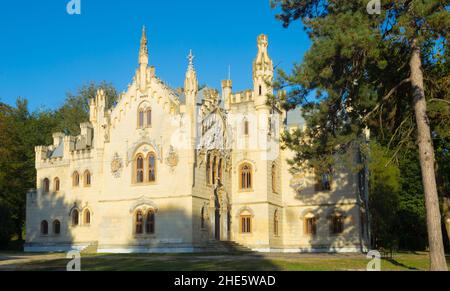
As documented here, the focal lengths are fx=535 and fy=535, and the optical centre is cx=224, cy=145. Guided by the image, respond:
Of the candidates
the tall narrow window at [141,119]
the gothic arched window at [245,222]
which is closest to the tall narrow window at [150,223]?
the tall narrow window at [141,119]

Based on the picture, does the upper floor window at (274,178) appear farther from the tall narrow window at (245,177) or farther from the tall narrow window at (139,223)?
the tall narrow window at (139,223)

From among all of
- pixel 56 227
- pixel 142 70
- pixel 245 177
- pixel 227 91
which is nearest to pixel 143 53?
pixel 142 70

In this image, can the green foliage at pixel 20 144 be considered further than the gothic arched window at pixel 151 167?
Yes

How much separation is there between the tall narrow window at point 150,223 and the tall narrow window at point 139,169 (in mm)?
2472

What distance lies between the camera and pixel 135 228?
3922 cm

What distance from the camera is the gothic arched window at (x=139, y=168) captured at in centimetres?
3934

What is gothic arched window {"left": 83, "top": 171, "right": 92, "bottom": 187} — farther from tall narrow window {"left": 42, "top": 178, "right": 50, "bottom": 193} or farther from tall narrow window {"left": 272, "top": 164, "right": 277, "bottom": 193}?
tall narrow window {"left": 272, "top": 164, "right": 277, "bottom": 193}

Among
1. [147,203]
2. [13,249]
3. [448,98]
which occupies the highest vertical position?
[448,98]

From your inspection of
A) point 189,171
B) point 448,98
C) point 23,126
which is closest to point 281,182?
point 189,171

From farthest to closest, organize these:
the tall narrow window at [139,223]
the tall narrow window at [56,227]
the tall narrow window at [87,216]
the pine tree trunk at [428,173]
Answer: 1. the tall narrow window at [56,227]
2. the tall narrow window at [87,216]
3. the tall narrow window at [139,223]
4. the pine tree trunk at [428,173]

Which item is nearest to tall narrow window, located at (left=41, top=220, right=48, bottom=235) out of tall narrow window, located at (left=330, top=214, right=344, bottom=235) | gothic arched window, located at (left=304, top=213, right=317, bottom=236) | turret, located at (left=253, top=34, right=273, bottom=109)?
turret, located at (left=253, top=34, right=273, bottom=109)
